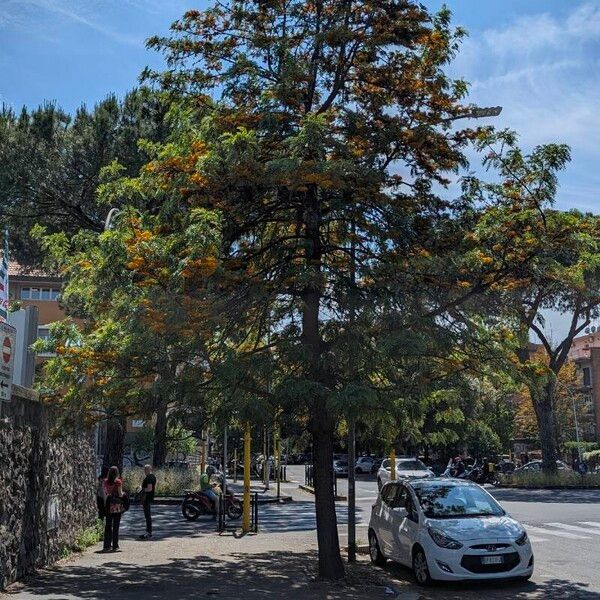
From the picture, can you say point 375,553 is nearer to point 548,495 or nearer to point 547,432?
point 548,495

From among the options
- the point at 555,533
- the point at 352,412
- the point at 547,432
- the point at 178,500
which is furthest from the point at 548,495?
the point at 352,412

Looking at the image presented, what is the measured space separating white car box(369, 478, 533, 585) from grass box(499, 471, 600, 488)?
23.1 metres

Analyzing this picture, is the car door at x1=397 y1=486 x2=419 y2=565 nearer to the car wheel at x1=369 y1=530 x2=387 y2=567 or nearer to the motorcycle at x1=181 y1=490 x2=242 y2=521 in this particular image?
the car wheel at x1=369 y1=530 x2=387 y2=567

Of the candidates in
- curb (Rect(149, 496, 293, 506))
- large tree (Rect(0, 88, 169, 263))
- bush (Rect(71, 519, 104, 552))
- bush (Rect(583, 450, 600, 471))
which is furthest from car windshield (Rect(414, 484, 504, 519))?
bush (Rect(583, 450, 600, 471))

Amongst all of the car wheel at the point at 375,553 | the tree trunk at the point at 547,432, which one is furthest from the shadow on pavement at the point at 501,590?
the tree trunk at the point at 547,432

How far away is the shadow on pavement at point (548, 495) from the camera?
2738 cm

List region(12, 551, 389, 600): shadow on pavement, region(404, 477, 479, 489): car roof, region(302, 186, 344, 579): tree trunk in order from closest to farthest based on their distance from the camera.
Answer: region(12, 551, 389, 600): shadow on pavement < region(302, 186, 344, 579): tree trunk < region(404, 477, 479, 489): car roof

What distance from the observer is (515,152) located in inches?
428

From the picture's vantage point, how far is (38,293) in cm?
4972

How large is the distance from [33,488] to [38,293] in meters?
40.5

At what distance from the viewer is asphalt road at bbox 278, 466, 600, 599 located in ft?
40.5

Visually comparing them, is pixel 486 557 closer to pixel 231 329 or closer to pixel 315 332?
pixel 315 332

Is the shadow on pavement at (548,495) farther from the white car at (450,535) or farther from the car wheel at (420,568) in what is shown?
the car wheel at (420,568)

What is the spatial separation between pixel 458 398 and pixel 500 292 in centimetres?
231
